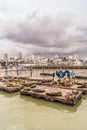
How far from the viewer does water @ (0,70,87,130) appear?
8.50 m

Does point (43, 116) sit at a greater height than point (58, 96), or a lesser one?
lesser

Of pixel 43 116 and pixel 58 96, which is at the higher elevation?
pixel 58 96

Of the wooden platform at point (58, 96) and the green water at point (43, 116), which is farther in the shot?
the wooden platform at point (58, 96)

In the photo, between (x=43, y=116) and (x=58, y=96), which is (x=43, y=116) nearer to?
(x=43, y=116)

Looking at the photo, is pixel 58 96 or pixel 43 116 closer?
pixel 43 116

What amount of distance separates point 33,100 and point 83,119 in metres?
5.61

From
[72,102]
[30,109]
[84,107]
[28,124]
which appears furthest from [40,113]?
[84,107]

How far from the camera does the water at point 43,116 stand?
8.50 metres

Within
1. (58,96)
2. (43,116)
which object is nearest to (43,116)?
(43,116)

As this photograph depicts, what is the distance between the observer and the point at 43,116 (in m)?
10.0

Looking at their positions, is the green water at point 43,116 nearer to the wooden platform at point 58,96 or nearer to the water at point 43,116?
the water at point 43,116

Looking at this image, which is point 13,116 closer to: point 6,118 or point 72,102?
point 6,118

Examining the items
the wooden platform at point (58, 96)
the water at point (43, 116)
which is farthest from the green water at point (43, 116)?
the wooden platform at point (58, 96)

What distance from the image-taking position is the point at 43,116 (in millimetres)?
10039
